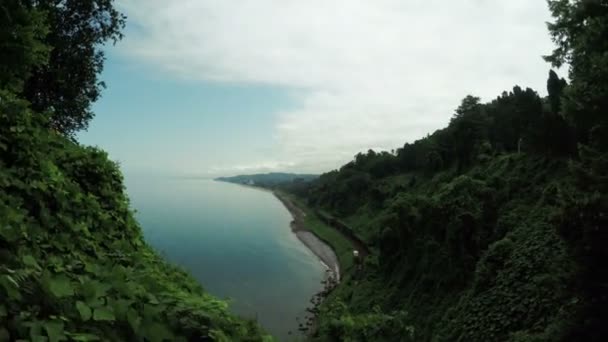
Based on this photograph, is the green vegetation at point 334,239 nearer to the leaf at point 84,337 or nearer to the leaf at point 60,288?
the leaf at point 60,288

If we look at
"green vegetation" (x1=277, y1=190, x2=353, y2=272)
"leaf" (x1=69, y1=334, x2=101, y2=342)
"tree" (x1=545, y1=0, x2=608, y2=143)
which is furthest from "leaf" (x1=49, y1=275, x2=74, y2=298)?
"green vegetation" (x1=277, y1=190, x2=353, y2=272)

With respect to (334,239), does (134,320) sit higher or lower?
higher

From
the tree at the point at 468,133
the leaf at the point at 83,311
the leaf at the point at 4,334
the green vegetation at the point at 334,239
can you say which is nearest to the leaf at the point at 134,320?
the leaf at the point at 83,311

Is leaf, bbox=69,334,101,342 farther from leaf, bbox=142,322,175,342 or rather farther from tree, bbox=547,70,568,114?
tree, bbox=547,70,568,114

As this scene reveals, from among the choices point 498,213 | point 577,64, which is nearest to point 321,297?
point 498,213

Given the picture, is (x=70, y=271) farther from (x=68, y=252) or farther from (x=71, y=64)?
(x=71, y=64)

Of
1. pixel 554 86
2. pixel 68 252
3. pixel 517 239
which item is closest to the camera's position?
pixel 68 252

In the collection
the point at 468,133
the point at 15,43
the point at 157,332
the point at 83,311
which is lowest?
the point at 157,332

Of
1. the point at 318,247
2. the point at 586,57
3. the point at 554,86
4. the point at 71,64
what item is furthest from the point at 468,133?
the point at 71,64
